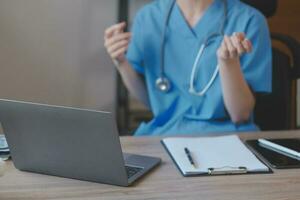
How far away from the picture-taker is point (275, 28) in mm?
2082

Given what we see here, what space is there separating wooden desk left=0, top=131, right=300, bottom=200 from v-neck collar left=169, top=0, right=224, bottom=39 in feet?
2.04

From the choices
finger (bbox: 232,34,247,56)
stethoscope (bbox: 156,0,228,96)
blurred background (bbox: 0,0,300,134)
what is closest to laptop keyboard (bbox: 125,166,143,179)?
finger (bbox: 232,34,247,56)

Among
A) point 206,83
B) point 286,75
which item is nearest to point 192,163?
point 206,83

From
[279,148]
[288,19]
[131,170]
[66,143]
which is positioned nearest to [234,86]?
[279,148]

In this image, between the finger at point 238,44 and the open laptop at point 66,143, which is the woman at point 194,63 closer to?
the finger at point 238,44

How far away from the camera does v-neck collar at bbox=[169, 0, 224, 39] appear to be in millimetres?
1500

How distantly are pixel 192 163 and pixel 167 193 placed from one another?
153mm

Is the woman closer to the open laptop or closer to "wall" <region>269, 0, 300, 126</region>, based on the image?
the open laptop

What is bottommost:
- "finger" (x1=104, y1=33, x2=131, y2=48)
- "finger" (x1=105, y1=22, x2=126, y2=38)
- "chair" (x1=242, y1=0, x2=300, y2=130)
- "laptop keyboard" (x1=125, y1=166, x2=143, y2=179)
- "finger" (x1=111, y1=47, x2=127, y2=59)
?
"chair" (x1=242, y1=0, x2=300, y2=130)

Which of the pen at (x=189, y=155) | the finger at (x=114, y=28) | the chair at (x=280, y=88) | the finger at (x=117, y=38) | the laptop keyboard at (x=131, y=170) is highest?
the finger at (x=114, y=28)

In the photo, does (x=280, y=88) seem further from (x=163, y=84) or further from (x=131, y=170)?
(x=131, y=170)

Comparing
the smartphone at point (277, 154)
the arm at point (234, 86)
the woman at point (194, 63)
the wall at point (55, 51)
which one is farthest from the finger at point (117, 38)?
the wall at point (55, 51)

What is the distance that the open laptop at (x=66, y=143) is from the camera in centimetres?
86

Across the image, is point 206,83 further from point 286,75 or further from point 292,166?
point 292,166
